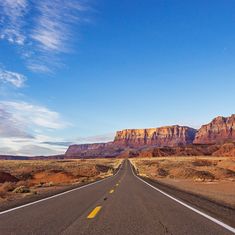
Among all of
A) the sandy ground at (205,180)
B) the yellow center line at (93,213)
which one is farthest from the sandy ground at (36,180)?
the sandy ground at (205,180)

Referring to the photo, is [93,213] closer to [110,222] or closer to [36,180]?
[110,222]

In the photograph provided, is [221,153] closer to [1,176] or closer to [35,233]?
[1,176]

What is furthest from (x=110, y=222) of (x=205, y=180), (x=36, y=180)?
(x=36, y=180)

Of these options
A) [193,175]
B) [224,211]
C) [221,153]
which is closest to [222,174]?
[193,175]

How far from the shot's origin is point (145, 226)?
8875mm

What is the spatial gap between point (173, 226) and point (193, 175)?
123 ft

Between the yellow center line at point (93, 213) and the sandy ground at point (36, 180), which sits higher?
the sandy ground at point (36, 180)

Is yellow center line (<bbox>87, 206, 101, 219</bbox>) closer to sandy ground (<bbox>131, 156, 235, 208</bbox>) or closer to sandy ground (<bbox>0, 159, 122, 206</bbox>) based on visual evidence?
sandy ground (<bbox>0, 159, 122, 206</bbox>)

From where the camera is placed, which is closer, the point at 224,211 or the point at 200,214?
the point at 200,214

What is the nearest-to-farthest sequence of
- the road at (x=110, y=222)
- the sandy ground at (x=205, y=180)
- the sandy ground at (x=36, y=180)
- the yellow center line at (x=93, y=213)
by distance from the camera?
the road at (x=110, y=222), the yellow center line at (x=93, y=213), the sandy ground at (x=205, y=180), the sandy ground at (x=36, y=180)

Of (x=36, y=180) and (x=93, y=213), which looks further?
(x=36, y=180)

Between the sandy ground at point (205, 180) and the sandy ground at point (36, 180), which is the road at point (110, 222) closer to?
the sandy ground at point (205, 180)

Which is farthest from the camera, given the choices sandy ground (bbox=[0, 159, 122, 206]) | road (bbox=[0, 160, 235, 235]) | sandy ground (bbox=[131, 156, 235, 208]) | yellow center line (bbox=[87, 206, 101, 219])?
sandy ground (bbox=[0, 159, 122, 206])

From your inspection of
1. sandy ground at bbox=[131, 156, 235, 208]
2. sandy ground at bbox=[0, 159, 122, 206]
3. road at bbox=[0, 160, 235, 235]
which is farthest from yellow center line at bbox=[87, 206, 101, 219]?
sandy ground at bbox=[131, 156, 235, 208]
